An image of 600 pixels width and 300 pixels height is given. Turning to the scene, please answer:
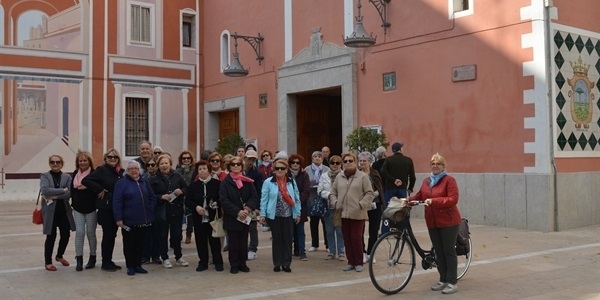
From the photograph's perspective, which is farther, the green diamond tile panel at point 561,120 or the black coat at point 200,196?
the green diamond tile panel at point 561,120

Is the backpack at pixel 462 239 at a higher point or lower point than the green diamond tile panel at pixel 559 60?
lower

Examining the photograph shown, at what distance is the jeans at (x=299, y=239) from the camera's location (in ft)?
32.3

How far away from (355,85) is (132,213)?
9.49 metres

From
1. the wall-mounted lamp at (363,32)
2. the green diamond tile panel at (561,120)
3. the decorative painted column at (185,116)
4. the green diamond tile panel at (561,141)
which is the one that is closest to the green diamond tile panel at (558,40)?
the green diamond tile panel at (561,120)

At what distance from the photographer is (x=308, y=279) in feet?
26.7

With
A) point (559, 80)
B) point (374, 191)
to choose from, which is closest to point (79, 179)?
point (374, 191)

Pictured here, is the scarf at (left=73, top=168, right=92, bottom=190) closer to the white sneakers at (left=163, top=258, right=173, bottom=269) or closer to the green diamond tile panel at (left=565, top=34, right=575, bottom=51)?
the white sneakers at (left=163, top=258, right=173, bottom=269)

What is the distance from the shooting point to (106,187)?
8797 mm

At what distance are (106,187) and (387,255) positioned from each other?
4.12m

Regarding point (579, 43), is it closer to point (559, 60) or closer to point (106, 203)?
point (559, 60)

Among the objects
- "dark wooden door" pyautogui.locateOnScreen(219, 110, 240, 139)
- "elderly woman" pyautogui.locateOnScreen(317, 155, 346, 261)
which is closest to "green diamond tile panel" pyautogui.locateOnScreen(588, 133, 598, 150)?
"elderly woman" pyautogui.locateOnScreen(317, 155, 346, 261)

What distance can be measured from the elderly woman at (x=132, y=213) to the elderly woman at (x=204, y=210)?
0.64 m

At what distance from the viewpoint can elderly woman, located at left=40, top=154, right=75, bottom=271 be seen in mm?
8836

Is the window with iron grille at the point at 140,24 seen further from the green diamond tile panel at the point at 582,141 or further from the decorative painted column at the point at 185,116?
the green diamond tile panel at the point at 582,141
